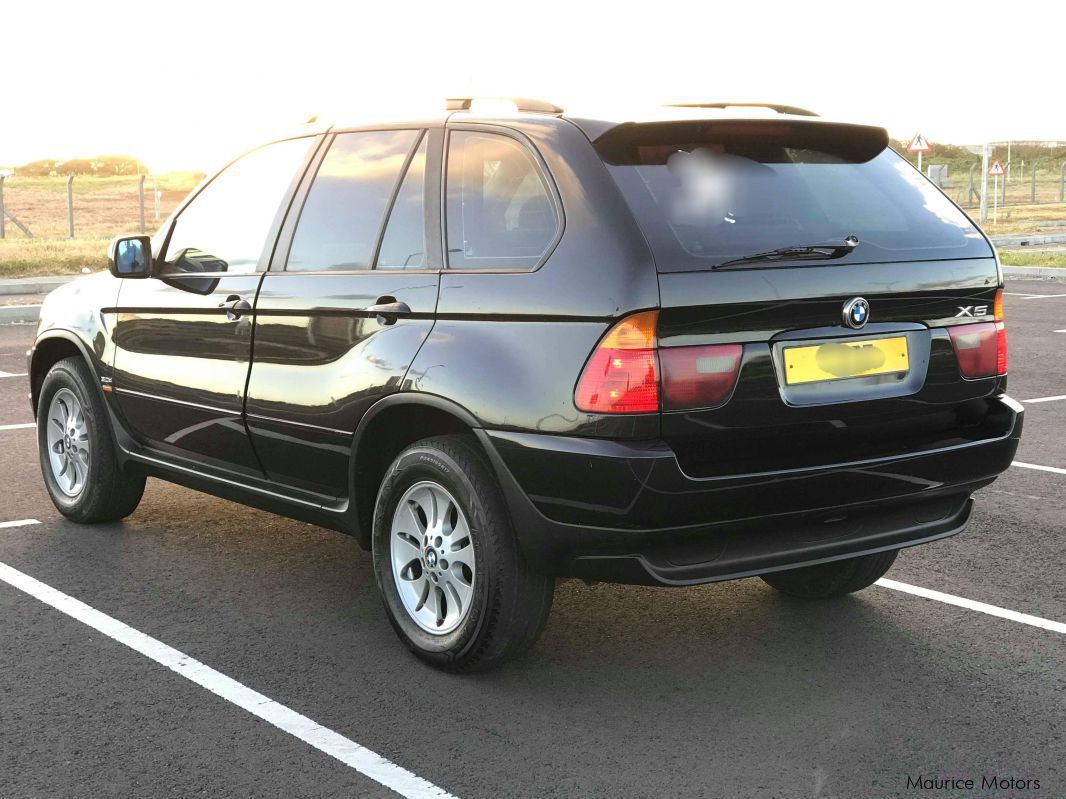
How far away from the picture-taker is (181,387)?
560cm

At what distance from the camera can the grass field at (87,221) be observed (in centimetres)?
2288

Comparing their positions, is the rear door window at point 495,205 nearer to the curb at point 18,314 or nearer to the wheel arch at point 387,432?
the wheel arch at point 387,432

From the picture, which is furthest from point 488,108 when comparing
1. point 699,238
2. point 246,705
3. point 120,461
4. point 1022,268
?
point 1022,268

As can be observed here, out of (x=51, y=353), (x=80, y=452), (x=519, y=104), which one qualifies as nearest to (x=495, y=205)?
(x=519, y=104)

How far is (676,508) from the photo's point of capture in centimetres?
389

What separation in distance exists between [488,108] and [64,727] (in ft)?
8.03

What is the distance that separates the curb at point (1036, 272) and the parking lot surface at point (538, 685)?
1706cm

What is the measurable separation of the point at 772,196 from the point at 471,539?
1.44 m

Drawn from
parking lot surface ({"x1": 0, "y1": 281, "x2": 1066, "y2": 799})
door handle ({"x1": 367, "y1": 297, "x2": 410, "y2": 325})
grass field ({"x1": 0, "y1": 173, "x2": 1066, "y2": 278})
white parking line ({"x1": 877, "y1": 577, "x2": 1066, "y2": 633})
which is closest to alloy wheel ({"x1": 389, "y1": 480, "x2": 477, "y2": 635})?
parking lot surface ({"x1": 0, "y1": 281, "x2": 1066, "y2": 799})

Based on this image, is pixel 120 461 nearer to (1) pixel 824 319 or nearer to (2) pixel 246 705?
(2) pixel 246 705

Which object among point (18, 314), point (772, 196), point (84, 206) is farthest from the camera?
point (84, 206)

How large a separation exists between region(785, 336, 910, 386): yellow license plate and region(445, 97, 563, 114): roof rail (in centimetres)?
115

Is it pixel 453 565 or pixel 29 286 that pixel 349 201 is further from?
pixel 29 286

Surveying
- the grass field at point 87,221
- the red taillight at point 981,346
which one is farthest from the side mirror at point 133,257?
the grass field at point 87,221
